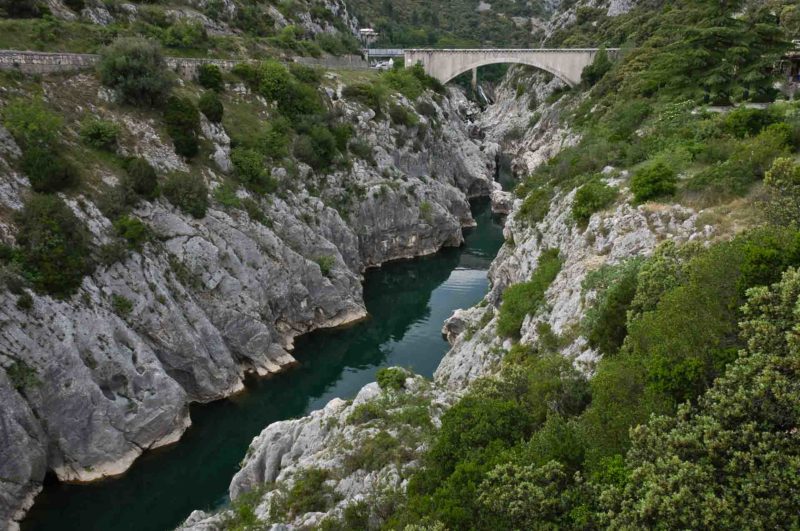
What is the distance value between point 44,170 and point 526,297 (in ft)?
87.0

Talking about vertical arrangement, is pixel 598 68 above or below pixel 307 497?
above

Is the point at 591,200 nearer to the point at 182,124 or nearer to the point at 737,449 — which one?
the point at 737,449

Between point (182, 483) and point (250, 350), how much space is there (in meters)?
9.80

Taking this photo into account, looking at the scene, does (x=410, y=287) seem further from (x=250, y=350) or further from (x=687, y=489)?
(x=687, y=489)

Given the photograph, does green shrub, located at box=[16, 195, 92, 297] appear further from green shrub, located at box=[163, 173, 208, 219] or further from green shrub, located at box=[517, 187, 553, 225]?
green shrub, located at box=[517, 187, 553, 225]

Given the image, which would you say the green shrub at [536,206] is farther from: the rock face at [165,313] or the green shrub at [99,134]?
the green shrub at [99,134]

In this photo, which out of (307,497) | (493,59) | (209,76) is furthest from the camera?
(493,59)

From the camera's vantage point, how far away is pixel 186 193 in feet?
112

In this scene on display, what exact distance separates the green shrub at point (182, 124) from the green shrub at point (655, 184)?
30229 millimetres

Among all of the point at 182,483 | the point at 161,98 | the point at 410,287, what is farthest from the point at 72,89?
the point at 410,287

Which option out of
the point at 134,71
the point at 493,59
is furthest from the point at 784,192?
the point at 493,59

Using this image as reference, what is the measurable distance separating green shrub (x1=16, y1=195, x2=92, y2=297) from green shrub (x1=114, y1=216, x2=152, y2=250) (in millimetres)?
2064

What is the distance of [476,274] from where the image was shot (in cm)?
5422

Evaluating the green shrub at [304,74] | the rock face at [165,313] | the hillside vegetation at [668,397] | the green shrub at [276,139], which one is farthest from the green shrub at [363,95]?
the hillside vegetation at [668,397]
